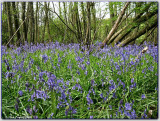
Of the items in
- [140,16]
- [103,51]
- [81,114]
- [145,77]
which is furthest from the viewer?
[140,16]

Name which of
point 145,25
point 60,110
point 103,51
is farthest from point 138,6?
point 60,110

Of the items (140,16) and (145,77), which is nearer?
(145,77)

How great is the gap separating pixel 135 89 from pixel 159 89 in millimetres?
352

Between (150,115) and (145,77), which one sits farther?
(145,77)

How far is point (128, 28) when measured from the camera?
21.4 ft

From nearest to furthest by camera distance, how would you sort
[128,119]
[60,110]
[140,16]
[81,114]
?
[128,119] → [81,114] → [60,110] → [140,16]

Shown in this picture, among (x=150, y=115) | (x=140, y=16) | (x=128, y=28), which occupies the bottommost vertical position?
(x=150, y=115)

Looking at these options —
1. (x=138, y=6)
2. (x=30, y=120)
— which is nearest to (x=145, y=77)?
(x=30, y=120)

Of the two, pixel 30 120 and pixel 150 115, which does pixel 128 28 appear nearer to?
pixel 150 115

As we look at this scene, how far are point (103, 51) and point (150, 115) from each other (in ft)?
10.6

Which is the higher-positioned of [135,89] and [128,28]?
[128,28]

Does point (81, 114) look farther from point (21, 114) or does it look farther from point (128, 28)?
point (128, 28)

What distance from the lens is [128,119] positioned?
1620 millimetres

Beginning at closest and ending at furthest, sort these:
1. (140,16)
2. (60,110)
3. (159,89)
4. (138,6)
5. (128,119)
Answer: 1. (128,119)
2. (60,110)
3. (159,89)
4. (138,6)
5. (140,16)
